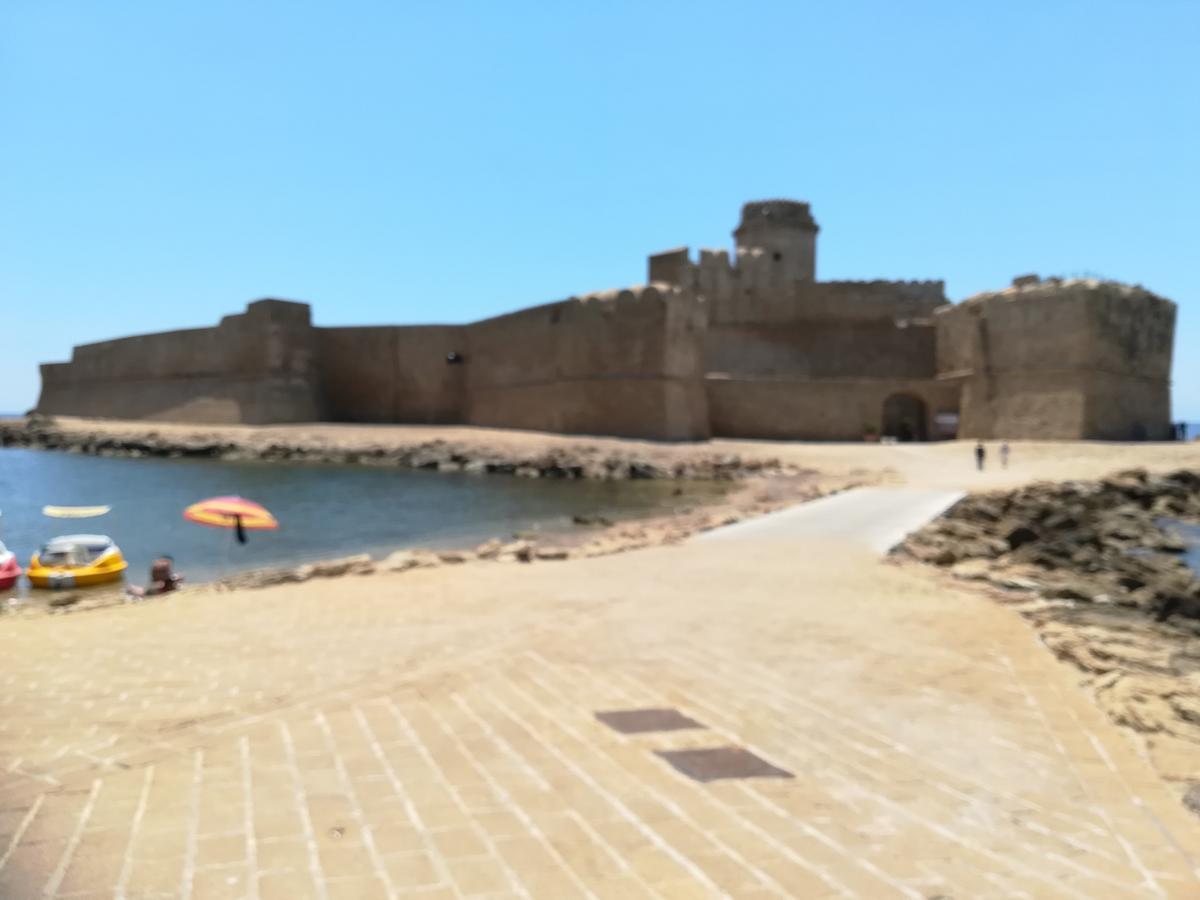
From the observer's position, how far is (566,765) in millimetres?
3240

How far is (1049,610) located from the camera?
6.49 metres

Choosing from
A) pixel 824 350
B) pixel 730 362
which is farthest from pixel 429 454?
pixel 824 350

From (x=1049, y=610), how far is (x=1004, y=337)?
2265cm

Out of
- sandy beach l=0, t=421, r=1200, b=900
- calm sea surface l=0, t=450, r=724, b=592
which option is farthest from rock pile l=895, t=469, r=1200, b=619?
calm sea surface l=0, t=450, r=724, b=592

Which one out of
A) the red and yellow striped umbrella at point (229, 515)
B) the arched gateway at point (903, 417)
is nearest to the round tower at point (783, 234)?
the arched gateway at point (903, 417)

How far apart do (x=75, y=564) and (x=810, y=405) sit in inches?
875

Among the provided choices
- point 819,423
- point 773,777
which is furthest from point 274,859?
point 819,423

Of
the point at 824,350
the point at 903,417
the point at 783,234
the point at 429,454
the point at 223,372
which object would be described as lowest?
the point at 429,454

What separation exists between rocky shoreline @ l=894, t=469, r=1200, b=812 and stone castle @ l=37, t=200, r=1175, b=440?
864 cm

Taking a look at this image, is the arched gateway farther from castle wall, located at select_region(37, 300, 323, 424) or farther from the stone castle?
castle wall, located at select_region(37, 300, 323, 424)

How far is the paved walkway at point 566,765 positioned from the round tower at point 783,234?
3523 centimetres

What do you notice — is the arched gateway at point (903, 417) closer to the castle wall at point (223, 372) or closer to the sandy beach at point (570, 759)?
the castle wall at point (223, 372)

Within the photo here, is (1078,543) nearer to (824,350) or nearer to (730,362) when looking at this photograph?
(824,350)

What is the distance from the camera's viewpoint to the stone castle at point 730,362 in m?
26.0
